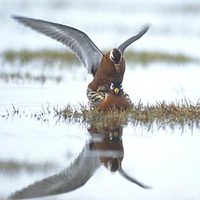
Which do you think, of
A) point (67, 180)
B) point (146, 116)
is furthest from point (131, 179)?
point (146, 116)

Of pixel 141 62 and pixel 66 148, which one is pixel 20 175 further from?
pixel 141 62

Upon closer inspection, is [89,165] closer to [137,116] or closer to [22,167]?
[22,167]

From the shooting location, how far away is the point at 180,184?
9711mm

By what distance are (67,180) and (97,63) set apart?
5.14 metres

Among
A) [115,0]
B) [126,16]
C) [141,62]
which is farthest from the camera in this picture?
[115,0]

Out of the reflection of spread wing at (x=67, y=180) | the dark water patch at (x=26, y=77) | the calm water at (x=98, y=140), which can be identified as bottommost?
the reflection of spread wing at (x=67, y=180)

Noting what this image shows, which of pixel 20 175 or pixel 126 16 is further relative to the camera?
pixel 126 16

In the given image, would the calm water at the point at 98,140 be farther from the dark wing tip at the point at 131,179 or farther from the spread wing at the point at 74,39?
the spread wing at the point at 74,39

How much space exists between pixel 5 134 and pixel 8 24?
45.9ft

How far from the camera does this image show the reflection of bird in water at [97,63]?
44.7 feet

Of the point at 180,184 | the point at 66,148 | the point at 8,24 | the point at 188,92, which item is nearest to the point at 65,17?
the point at 8,24

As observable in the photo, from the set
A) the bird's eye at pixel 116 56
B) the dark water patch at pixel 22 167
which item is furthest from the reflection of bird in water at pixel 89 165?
the bird's eye at pixel 116 56

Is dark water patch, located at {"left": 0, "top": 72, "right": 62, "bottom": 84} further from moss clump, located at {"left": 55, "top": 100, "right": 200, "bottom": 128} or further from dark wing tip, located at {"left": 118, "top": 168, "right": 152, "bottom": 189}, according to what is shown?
dark wing tip, located at {"left": 118, "top": 168, "right": 152, "bottom": 189}

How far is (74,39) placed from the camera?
14.8 m
